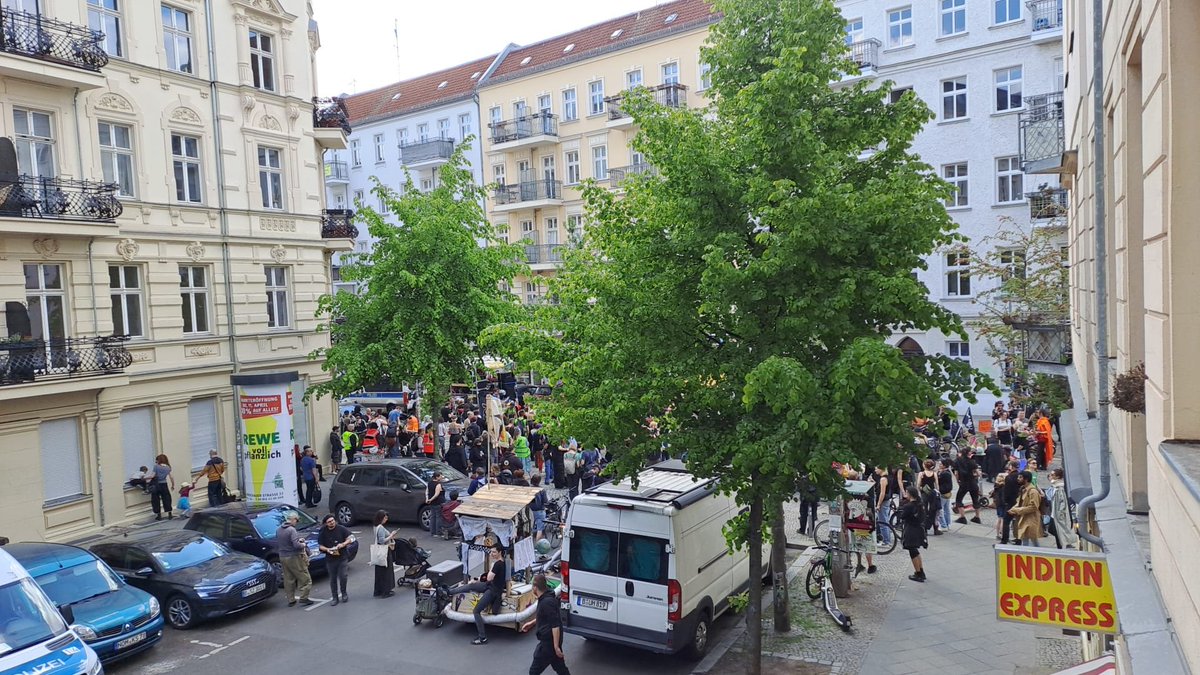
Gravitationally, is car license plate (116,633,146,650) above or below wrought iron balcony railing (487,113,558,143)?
below

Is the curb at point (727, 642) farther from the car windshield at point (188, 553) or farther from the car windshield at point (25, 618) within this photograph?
the car windshield at point (188, 553)

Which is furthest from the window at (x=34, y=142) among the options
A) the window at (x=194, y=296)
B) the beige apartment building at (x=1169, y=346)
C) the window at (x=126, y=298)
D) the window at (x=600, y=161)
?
the window at (x=600, y=161)

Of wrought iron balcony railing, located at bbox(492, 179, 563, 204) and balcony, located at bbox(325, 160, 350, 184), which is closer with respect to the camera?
wrought iron balcony railing, located at bbox(492, 179, 563, 204)

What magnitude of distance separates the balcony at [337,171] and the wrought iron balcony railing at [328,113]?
100 feet

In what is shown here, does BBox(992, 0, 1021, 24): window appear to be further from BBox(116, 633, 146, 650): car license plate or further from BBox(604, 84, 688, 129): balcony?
BBox(116, 633, 146, 650): car license plate

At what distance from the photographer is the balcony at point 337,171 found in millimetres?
56531

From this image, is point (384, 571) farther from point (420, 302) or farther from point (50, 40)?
point (50, 40)

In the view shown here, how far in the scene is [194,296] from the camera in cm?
2280

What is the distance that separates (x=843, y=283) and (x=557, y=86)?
126 ft

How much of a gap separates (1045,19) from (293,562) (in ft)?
97.3

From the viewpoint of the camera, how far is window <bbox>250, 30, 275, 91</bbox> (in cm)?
2450

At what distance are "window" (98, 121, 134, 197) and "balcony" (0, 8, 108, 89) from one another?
1353 millimetres

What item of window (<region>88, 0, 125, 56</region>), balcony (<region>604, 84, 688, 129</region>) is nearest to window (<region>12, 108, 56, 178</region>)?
window (<region>88, 0, 125, 56</region>)

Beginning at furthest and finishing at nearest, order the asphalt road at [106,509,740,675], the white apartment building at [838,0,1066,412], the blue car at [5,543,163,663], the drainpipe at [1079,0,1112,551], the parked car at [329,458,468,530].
→ the white apartment building at [838,0,1066,412] < the parked car at [329,458,468,530] < the blue car at [5,543,163,663] < the asphalt road at [106,509,740,675] < the drainpipe at [1079,0,1112,551]
